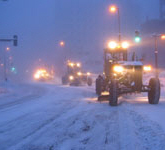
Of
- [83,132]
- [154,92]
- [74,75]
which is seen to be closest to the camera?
[83,132]

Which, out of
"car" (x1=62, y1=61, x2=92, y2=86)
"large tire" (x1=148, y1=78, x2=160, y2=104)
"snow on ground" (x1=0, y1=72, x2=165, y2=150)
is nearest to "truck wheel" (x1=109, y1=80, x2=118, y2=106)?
"large tire" (x1=148, y1=78, x2=160, y2=104)

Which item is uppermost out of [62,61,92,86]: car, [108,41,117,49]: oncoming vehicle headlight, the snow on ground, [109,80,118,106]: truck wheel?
[108,41,117,49]: oncoming vehicle headlight

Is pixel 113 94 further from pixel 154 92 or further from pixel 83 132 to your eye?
pixel 83 132

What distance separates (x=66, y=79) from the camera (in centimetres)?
3014

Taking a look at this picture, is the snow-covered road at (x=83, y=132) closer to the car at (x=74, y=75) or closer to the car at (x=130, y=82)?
the car at (x=130, y=82)

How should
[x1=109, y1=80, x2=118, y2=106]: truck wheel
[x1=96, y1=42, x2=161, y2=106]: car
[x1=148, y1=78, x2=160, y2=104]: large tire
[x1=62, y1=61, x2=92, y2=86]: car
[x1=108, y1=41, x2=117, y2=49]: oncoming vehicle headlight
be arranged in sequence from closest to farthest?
[x1=109, y1=80, x2=118, y2=106]: truck wheel → [x1=96, y1=42, x2=161, y2=106]: car → [x1=148, y1=78, x2=160, y2=104]: large tire → [x1=108, y1=41, x2=117, y2=49]: oncoming vehicle headlight → [x1=62, y1=61, x2=92, y2=86]: car

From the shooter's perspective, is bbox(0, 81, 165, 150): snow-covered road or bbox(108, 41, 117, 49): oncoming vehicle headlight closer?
bbox(0, 81, 165, 150): snow-covered road

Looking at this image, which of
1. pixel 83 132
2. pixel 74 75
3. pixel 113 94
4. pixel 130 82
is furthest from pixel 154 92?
pixel 74 75

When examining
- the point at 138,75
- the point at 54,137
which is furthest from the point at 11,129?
the point at 138,75

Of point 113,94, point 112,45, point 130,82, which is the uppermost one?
point 112,45

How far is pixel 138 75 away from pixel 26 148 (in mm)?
7072

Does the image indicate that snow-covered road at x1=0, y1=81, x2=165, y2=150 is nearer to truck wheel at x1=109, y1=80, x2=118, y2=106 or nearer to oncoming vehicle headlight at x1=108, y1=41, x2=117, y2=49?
truck wheel at x1=109, y1=80, x2=118, y2=106

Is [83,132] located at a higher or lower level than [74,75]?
lower

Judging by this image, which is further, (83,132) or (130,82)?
(130,82)
